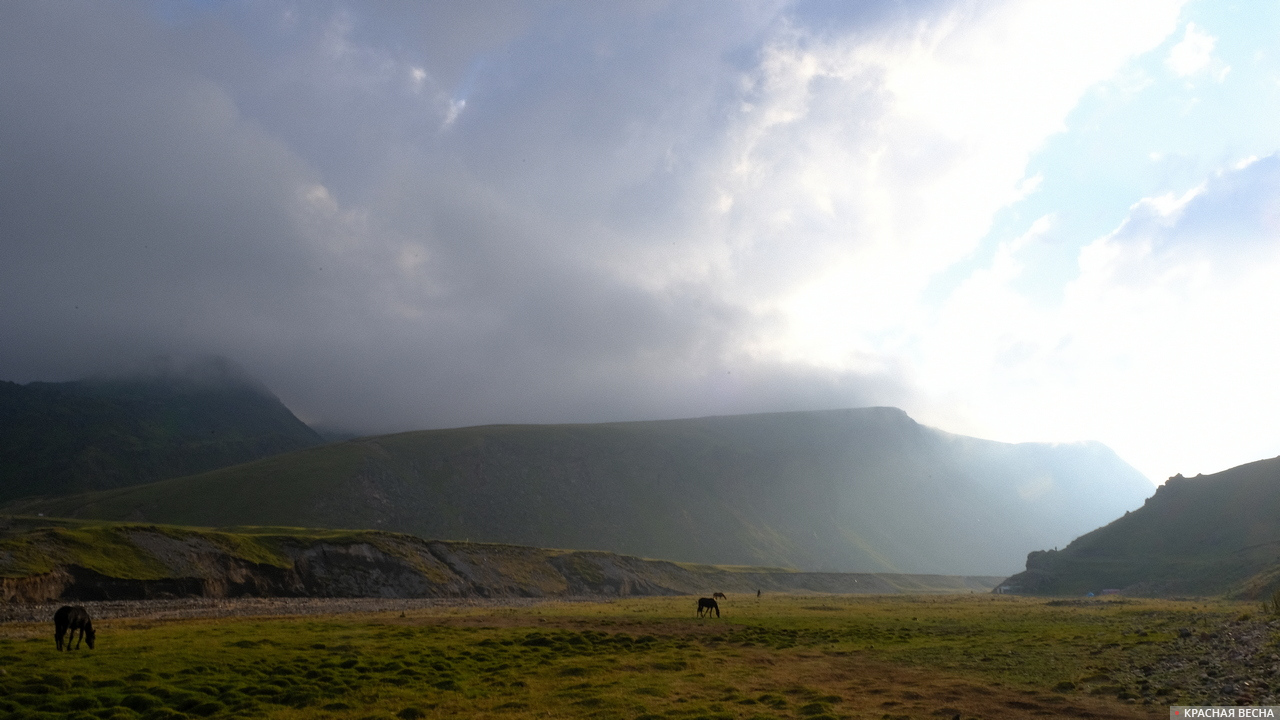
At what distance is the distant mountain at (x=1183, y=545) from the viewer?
361ft

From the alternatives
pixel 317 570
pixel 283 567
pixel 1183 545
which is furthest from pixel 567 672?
pixel 1183 545

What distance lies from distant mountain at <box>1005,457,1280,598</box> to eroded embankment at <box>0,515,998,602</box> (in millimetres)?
78202

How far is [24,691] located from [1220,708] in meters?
36.9

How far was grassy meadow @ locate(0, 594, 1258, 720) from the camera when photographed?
22.1 m

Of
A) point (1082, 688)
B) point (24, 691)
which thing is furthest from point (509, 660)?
point (1082, 688)

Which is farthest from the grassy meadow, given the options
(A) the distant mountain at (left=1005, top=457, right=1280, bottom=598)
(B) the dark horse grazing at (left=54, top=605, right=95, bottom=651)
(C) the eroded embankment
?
(A) the distant mountain at (left=1005, top=457, right=1280, bottom=598)

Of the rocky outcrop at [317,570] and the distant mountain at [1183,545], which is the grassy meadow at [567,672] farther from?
the distant mountain at [1183,545]

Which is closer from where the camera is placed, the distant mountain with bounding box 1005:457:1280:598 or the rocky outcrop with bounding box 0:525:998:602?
the rocky outcrop with bounding box 0:525:998:602

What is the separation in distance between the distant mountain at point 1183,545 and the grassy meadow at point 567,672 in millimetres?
85754

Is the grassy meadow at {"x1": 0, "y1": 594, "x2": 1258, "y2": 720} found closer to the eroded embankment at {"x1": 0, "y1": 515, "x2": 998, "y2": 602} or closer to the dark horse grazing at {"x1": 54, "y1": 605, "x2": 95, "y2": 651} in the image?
the dark horse grazing at {"x1": 54, "y1": 605, "x2": 95, "y2": 651}

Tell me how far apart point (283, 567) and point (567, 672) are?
228ft

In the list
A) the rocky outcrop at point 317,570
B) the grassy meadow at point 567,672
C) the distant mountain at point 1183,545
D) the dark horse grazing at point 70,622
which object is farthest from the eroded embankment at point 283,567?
the distant mountain at point 1183,545

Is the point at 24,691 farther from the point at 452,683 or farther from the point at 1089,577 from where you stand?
the point at 1089,577

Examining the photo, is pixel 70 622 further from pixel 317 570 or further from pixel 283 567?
pixel 317 570
